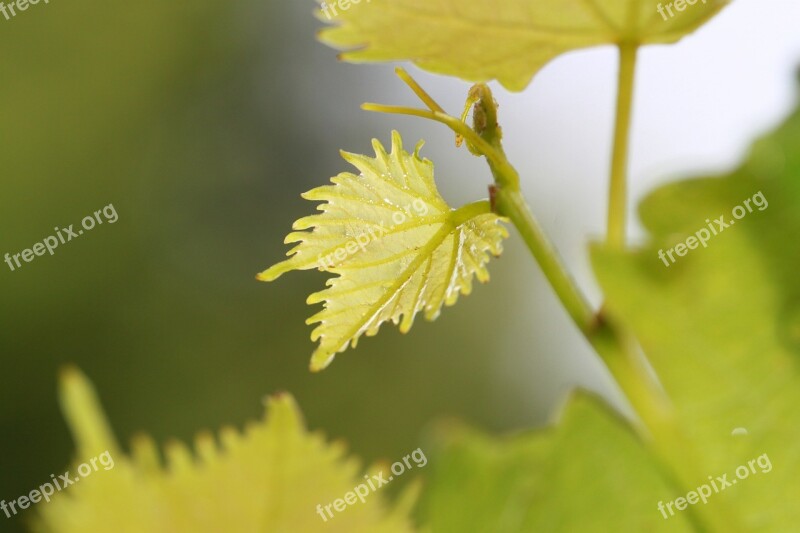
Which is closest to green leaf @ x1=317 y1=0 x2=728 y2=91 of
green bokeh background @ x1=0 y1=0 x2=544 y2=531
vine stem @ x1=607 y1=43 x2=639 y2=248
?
vine stem @ x1=607 y1=43 x2=639 y2=248

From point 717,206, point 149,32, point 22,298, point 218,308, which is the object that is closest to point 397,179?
point 717,206

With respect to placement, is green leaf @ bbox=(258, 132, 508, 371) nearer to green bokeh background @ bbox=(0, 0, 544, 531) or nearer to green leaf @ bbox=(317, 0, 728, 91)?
green leaf @ bbox=(317, 0, 728, 91)

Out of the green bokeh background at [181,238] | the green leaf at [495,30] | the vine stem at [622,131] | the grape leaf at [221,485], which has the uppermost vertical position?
the green bokeh background at [181,238]

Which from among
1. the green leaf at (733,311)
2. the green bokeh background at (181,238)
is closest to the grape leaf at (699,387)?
the green leaf at (733,311)

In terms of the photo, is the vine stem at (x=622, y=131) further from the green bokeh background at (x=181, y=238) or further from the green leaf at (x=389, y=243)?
the green bokeh background at (x=181, y=238)

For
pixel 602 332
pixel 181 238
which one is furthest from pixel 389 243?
pixel 181 238

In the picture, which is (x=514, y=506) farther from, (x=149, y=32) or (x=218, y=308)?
(x=149, y=32)
